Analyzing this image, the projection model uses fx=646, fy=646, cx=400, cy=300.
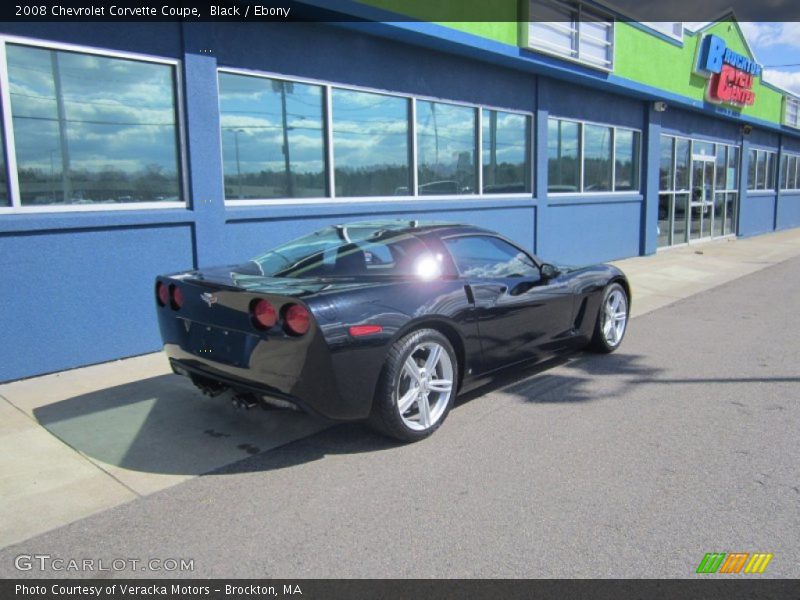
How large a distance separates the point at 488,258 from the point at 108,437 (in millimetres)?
3005

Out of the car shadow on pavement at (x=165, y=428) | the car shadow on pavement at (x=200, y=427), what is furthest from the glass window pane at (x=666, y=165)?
the car shadow on pavement at (x=165, y=428)

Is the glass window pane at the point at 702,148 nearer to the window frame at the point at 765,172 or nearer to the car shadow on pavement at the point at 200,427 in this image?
the window frame at the point at 765,172

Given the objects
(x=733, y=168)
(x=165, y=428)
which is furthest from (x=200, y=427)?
(x=733, y=168)

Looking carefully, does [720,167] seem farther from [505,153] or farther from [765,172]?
[505,153]

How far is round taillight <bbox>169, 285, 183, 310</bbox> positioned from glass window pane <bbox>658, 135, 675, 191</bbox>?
1422cm

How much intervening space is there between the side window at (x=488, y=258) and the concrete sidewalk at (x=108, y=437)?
157 cm

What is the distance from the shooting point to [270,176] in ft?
24.6

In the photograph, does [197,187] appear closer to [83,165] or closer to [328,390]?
[83,165]

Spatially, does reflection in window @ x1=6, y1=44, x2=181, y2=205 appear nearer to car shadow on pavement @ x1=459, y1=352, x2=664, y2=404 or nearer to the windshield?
the windshield

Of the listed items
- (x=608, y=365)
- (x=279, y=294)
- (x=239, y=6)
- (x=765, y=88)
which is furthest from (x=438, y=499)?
(x=765, y=88)

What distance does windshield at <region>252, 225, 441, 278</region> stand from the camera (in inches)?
169

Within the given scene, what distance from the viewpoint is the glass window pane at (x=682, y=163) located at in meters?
16.7

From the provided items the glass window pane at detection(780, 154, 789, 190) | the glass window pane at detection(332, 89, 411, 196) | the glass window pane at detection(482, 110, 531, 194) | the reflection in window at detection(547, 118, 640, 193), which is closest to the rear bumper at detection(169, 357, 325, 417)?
the glass window pane at detection(332, 89, 411, 196)

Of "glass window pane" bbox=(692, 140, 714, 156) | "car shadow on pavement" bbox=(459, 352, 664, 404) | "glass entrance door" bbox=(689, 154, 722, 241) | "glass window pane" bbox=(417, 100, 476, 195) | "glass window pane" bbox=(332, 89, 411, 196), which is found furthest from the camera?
"glass entrance door" bbox=(689, 154, 722, 241)
